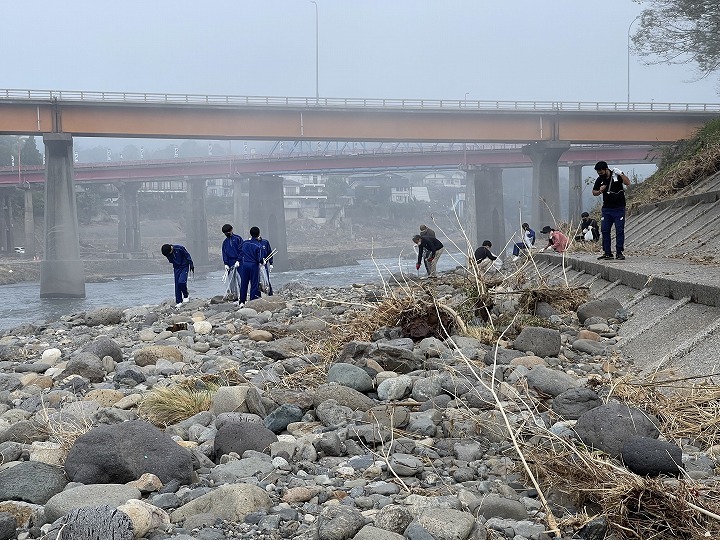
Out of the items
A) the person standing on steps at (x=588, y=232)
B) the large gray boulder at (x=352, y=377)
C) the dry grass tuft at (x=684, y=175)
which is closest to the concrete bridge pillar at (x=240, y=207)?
the dry grass tuft at (x=684, y=175)

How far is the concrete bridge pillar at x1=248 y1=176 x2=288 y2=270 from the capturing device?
70875 mm

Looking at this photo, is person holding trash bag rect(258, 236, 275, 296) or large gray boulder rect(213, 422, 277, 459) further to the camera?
person holding trash bag rect(258, 236, 275, 296)

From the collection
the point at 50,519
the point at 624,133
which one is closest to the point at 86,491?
the point at 50,519

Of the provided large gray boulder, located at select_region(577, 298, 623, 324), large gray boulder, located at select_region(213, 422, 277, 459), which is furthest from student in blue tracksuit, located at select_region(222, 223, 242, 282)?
large gray boulder, located at select_region(213, 422, 277, 459)

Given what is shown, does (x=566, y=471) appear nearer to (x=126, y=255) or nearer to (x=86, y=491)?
(x=86, y=491)

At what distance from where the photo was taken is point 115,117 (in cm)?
4600

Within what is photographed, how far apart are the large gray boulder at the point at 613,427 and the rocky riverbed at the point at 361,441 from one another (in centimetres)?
1

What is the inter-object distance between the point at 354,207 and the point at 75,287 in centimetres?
7354

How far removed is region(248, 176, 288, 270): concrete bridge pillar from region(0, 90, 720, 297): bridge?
22970mm

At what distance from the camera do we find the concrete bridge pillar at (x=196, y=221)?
77250mm

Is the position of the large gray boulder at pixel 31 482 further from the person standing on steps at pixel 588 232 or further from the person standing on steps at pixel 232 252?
the person standing on steps at pixel 588 232

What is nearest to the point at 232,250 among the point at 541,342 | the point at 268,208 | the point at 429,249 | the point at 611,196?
the point at 429,249

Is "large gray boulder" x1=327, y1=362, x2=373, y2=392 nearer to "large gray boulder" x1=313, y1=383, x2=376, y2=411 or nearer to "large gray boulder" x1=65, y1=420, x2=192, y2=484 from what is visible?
"large gray boulder" x1=313, y1=383, x2=376, y2=411

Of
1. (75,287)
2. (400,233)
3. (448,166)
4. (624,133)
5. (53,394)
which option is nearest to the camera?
(53,394)
